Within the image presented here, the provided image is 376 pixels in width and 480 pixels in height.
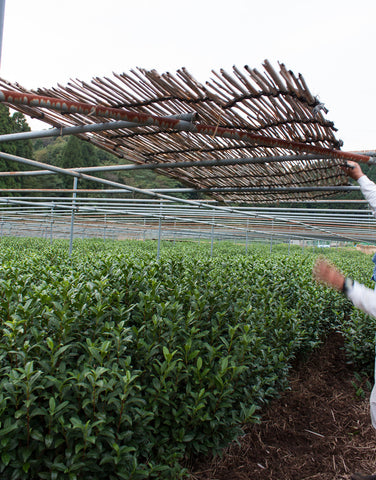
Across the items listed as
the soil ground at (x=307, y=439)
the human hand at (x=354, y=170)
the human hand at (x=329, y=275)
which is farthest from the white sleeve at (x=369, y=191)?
the soil ground at (x=307, y=439)

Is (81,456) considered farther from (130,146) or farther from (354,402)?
(354,402)

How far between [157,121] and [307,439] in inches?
114

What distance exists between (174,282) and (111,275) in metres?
0.63

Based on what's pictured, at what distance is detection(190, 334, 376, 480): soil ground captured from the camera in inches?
102

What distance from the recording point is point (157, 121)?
2.29 meters

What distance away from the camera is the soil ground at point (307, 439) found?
2.60 metres

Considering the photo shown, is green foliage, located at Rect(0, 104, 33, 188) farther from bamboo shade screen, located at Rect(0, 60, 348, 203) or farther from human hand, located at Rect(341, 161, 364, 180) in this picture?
human hand, located at Rect(341, 161, 364, 180)

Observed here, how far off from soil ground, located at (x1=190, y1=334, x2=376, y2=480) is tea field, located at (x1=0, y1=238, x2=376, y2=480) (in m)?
0.25

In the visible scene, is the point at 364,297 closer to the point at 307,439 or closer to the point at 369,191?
the point at 369,191

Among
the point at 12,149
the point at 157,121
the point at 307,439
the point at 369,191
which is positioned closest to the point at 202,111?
the point at 157,121

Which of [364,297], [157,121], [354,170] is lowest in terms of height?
[364,297]

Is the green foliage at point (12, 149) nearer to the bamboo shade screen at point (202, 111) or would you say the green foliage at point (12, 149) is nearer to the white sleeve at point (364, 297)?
the bamboo shade screen at point (202, 111)

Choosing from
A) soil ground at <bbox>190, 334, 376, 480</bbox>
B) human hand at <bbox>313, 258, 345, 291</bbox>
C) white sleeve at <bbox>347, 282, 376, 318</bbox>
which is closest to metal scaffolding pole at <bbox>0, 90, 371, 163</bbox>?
human hand at <bbox>313, 258, 345, 291</bbox>

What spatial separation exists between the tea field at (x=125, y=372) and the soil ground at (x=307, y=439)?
0.25 meters
